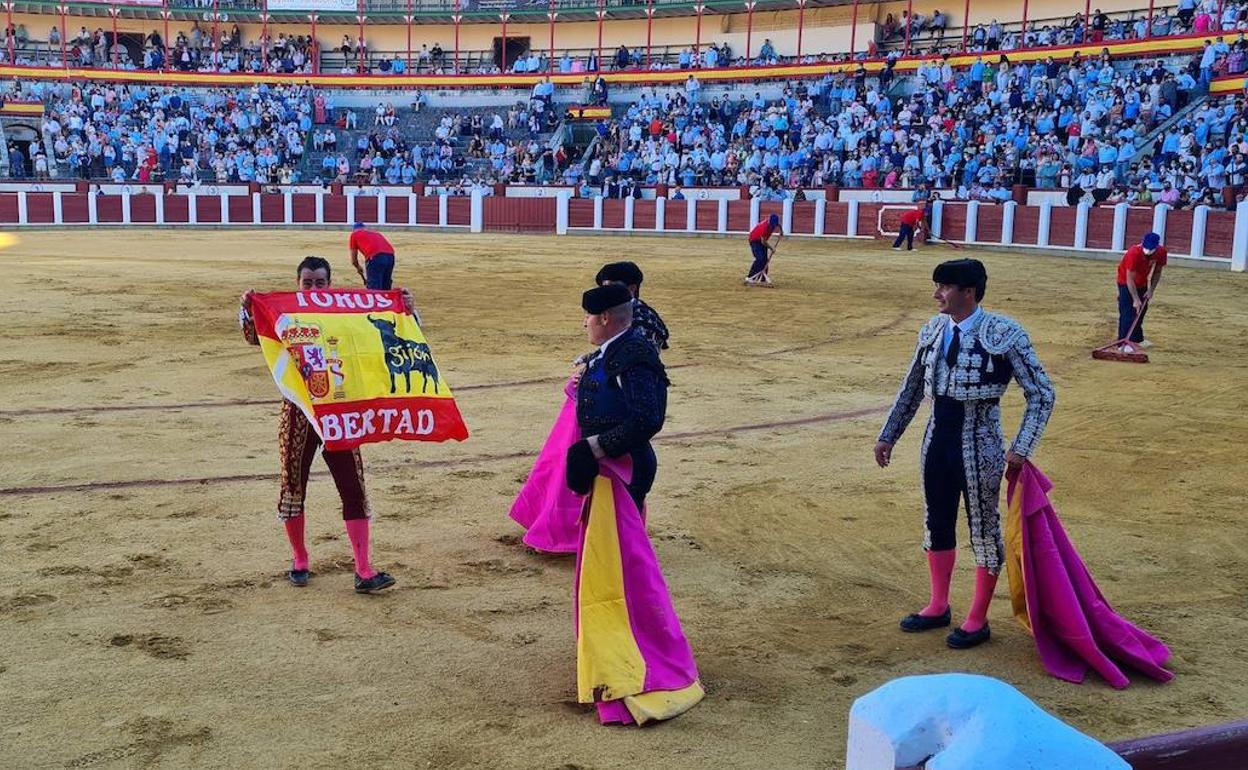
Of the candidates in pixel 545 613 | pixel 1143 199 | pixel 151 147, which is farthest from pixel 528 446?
pixel 151 147

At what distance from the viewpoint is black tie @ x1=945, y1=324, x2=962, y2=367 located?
397cm

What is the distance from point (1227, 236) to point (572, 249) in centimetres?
1017

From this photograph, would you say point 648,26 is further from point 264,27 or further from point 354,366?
point 354,366

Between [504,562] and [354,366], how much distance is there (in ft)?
3.28

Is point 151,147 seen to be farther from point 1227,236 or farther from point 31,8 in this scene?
point 1227,236

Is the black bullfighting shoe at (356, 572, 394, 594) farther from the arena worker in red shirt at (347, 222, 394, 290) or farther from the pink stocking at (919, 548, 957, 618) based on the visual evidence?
the arena worker in red shirt at (347, 222, 394, 290)

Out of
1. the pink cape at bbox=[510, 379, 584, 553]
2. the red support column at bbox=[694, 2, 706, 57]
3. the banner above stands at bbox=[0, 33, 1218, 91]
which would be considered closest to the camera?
the pink cape at bbox=[510, 379, 584, 553]

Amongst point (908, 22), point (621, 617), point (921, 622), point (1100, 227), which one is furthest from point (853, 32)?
point (621, 617)

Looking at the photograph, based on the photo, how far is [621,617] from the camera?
11.5 ft

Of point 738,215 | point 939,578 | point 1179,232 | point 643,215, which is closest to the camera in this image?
point 939,578

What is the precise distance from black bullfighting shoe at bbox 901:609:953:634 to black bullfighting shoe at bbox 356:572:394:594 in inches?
69.1

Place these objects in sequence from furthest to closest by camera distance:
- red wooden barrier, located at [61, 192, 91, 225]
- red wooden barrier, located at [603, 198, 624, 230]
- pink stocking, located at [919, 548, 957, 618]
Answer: red wooden barrier, located at [603, 198, 624, 230], red wooden barrier, located at [61, 192, 91, 225], pink stocking, located at [919, 548, 957, 618]

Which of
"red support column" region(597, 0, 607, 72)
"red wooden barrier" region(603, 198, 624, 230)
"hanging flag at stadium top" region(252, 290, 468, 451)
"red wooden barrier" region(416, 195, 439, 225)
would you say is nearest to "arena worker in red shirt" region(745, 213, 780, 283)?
"hanging flag at stadium top" region(252, 290, 468, 451)

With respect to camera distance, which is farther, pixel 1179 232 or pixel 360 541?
pixel 1179 232
